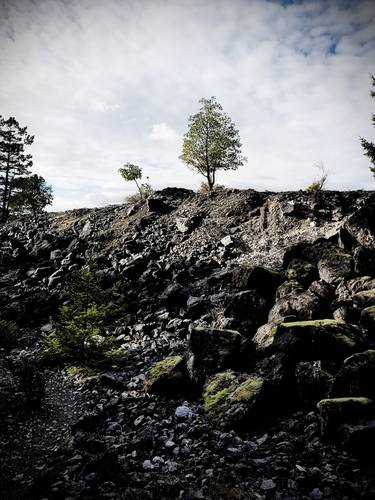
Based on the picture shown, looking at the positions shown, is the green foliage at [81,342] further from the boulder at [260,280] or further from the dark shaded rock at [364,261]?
the dark shaded rock at [364,261]

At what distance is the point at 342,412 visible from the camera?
6445 millimetres

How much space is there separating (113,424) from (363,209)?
14.1m

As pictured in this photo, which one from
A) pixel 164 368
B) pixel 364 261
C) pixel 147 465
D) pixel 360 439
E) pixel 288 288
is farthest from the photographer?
pixel 288 288

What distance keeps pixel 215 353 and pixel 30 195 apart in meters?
53.6

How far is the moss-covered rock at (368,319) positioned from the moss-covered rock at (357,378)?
2520 millimetres

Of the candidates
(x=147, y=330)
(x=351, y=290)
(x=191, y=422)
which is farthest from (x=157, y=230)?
(x=191, y=422)

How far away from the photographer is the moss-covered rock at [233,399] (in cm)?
755

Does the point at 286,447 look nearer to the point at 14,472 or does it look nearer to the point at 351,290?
the point at 14,472

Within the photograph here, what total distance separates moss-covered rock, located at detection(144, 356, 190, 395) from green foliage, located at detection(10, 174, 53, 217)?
4133 centimetres

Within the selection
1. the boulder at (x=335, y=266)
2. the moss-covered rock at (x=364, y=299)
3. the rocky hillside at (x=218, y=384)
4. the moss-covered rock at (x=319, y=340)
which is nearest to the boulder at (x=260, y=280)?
the rocky hillside at (x=218, y=384)

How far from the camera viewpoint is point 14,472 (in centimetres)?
684

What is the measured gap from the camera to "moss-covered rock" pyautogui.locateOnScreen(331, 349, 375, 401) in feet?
22.8

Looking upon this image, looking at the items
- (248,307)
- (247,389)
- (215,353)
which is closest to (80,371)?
(215,353)

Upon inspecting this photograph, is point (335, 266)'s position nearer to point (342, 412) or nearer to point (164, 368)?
point (342, 412)
